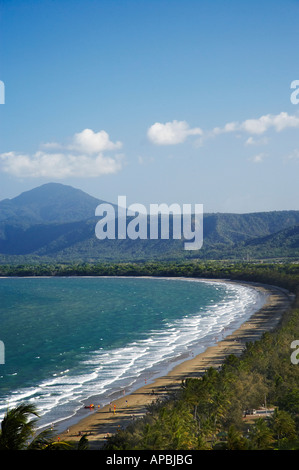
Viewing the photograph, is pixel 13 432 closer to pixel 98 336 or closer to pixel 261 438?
pixel 261 438

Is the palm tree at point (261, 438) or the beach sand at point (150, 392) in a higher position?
the palm tree at point (261, 438)

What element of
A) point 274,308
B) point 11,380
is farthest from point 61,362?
point 274,308

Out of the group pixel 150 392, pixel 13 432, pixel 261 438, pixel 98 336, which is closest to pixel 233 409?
pixel 261 438

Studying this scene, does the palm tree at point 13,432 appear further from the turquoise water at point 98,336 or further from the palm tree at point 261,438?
the turquoise water at point 98,336

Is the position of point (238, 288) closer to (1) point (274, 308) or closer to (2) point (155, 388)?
(1) point (274, 308)

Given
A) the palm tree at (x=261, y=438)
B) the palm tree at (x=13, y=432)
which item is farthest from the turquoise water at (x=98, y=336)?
the palm tree at (x=261, y=438)

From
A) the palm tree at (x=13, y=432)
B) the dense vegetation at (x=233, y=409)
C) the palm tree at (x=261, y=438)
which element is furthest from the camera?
the palm tree at (x=261, y=438)

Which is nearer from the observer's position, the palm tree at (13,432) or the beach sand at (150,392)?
the palm tree at (13,432)
